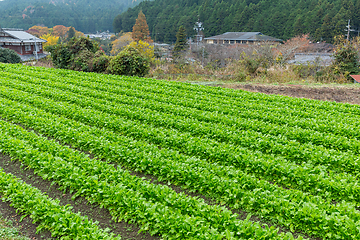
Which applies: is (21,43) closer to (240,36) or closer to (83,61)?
(83,61)

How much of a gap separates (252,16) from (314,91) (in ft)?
153

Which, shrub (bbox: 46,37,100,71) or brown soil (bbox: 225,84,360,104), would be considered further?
shrub (bbox: 46,37,100,71)

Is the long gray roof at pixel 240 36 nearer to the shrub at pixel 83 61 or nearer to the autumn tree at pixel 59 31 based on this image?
the shrub at pixel 83 61

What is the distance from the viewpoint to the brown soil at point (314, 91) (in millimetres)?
15906

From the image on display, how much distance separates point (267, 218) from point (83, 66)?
18589 mm

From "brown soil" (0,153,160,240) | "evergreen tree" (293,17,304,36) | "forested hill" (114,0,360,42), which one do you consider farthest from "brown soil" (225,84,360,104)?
"evergreen tree" (293,17,304,36)

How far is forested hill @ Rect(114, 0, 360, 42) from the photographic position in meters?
46.5

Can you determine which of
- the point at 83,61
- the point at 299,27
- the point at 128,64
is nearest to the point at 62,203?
the point at 128,64

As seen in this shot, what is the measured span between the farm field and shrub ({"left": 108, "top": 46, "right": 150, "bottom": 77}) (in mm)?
7467

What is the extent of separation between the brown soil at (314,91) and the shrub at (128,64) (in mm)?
6676

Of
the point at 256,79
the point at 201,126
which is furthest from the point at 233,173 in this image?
the point at 256,79

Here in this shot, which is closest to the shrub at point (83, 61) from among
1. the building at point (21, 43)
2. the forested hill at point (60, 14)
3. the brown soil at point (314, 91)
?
the brown soil at point (314, 91)

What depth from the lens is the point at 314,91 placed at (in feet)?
56.4

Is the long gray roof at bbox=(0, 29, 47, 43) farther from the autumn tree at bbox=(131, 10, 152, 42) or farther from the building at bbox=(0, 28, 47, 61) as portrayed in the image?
the autumn tree at bbox=(131, 10, 152, 42)
